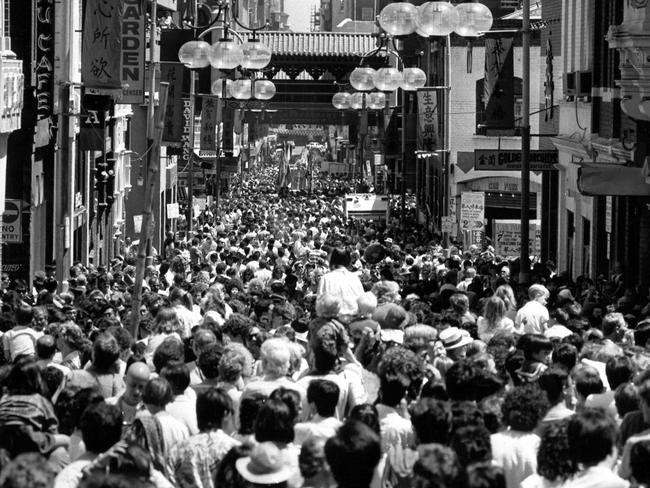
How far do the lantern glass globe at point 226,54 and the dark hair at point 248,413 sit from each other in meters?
14.5

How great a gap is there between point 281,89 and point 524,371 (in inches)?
2648

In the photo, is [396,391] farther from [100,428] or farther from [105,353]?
[105,353]

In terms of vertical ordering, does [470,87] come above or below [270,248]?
above

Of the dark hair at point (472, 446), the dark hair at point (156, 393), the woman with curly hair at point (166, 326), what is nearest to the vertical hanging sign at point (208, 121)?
the woman with curly hair at point (166, 326)

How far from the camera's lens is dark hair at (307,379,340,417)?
30.1 ft

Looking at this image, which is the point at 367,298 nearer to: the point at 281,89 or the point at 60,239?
the point at 60,239

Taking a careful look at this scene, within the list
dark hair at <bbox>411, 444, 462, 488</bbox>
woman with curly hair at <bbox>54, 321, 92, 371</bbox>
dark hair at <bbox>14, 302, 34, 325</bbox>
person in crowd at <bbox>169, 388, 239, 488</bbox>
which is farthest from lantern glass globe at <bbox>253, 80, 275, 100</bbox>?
dark hair at <bbox>411, 444, 462, 488</bbox>

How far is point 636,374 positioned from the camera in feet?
35.9

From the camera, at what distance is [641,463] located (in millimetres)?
7492

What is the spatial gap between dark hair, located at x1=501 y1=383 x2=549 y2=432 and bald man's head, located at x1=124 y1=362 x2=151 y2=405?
8.57 ft

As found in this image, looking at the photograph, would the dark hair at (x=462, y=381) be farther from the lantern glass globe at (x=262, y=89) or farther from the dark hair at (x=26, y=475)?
the lantern glass globe at (x=262, y=89)

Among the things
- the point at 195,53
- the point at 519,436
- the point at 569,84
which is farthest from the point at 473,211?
the point at 519,436

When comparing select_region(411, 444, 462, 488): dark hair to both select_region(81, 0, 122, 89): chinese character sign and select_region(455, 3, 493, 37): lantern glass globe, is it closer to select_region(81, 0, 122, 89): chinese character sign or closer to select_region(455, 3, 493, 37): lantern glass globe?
select_region(455, 3, 493, 37): lantern glass globe

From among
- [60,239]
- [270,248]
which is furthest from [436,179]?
[60,239]
